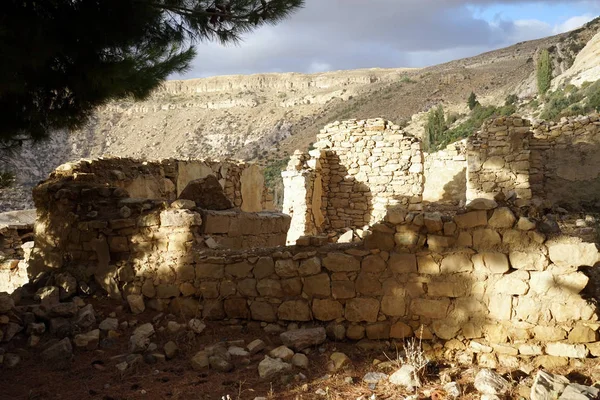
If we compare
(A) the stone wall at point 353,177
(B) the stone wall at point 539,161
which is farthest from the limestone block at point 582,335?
(B) the stone wall at point 539,161

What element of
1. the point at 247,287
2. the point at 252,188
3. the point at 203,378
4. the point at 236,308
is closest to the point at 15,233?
the point at 252,188

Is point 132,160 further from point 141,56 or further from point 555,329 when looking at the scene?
point 555,329

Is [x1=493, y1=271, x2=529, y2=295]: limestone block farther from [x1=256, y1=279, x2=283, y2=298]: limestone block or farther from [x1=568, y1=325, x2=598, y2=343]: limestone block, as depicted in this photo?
[x1=256, y1=279, x2=283, y2=298]: limestone block

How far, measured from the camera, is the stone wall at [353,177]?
1042 cm

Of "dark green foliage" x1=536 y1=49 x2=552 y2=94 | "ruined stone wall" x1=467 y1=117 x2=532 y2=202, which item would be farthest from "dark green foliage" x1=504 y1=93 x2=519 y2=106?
"ruined stone wall" x1=467 y1=117 x2=532 y2=202

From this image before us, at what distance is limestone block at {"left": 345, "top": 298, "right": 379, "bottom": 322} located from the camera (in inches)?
167

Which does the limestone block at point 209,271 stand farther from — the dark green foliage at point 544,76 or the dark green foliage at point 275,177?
the dark green foliage at point 544,76

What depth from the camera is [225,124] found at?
59.1 m

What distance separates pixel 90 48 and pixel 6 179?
204 cm

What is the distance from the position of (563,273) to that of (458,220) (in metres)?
0.85

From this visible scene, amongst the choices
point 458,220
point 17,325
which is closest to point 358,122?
point 458,220

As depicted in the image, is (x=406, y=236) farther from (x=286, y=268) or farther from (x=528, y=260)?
(x=286, y=268)

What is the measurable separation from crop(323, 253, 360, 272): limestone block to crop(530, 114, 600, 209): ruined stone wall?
8498mm

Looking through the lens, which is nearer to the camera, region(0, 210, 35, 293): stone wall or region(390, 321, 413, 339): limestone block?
region(390, 321, 413, 339): limestone block
